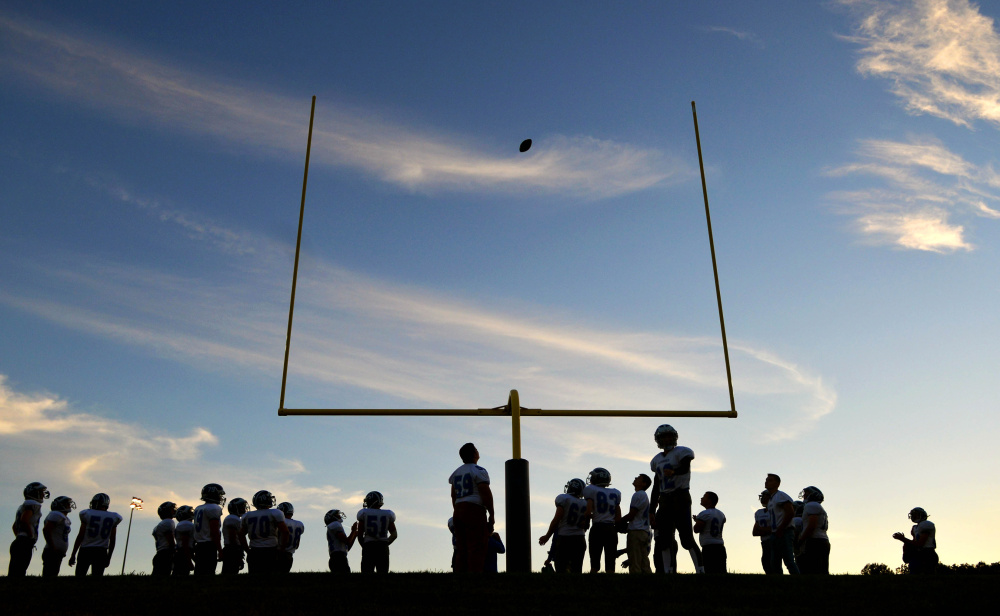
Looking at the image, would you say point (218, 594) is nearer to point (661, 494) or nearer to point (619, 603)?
point (619, 603)

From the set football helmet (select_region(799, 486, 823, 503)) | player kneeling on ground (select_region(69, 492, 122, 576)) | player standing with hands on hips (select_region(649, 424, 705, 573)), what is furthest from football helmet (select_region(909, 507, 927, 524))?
player kneeling on ground (select_region(69, 492, 122, 576))

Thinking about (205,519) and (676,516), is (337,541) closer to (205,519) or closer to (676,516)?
(205,519)

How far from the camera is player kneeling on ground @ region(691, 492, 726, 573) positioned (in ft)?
32.4

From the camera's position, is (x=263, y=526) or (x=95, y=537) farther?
(x=95, y=537)

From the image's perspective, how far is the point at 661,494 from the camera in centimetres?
825

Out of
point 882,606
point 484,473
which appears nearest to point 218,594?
point 484,473

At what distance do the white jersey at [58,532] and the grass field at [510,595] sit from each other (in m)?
1.55

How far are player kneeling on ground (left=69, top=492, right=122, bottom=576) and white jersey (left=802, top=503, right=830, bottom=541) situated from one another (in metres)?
7.37

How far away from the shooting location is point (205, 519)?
9164mm

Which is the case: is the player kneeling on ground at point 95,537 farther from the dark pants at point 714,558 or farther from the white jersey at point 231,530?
the dark pants at point 714,558

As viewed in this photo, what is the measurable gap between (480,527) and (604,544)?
2238 millimetres

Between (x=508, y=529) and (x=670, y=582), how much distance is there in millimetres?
2096

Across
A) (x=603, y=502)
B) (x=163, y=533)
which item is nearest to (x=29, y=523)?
(x=163, y=533)

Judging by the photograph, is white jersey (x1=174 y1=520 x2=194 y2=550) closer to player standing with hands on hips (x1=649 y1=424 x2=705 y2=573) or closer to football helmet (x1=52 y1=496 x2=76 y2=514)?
football helmet (x1=52 y1=496 x2=76 y2=514)
